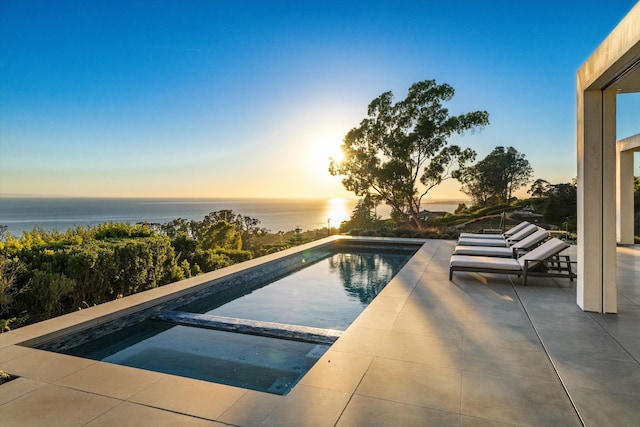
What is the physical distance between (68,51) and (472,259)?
12216 millimetres

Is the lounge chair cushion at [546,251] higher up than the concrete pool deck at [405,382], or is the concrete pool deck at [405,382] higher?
the lounge chair cushion at [546,251]

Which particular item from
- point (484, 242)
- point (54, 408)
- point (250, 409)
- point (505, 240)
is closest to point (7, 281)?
point (54, 408)

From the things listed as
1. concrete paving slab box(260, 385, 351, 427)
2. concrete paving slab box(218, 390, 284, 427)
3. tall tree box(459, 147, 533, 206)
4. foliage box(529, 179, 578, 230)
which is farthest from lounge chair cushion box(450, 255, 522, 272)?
tall tree box(459, 147, 533, 206)

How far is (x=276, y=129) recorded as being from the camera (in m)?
17.3

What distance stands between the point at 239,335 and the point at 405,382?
242cm

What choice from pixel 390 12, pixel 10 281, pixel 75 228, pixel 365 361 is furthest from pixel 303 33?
pixel 365 361

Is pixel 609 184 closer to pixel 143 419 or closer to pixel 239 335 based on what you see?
pixel 239 335

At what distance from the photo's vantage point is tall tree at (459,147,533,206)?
93.6 ft

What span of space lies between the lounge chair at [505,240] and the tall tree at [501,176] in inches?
821

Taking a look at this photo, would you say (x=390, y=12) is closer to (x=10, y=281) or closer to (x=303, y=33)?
(x=303, y=33)

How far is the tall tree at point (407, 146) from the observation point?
52.9 ft

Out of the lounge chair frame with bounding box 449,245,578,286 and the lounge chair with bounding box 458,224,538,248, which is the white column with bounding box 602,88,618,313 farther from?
the lounge chair with bounding box 458,224,538,248

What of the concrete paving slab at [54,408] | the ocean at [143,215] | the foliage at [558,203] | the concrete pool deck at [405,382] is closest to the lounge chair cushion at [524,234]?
the concrete pool deck at [405,382]

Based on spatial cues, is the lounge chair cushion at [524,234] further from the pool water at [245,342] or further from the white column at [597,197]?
the white column at [597,197]
